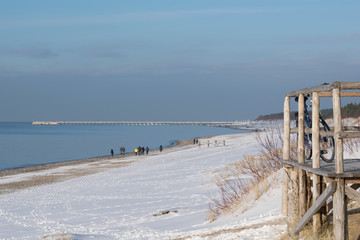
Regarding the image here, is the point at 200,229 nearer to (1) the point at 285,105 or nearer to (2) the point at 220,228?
(2) the point at 220,228

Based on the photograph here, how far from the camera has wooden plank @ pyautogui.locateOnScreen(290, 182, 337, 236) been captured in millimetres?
6967

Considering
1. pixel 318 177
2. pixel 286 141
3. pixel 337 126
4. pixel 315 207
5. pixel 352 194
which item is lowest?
pixel 315 207

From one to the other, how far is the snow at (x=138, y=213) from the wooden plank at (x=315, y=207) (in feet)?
2.87

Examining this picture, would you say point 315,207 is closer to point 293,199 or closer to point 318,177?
point 318,177

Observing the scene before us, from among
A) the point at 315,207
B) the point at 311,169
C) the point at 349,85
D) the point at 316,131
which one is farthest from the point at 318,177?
the point at 349,85

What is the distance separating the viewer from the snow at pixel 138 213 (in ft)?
35.8

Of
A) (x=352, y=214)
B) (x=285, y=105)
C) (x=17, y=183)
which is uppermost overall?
(x=285, y=105)

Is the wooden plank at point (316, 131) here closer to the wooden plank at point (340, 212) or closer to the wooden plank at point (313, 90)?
the wooden plank at point (313, 90)

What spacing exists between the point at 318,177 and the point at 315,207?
0.47 metres

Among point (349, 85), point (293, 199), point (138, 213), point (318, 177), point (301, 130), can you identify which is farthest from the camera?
point (138, 213)

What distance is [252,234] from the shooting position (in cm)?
938

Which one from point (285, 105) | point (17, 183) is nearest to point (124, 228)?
point (285, 105)

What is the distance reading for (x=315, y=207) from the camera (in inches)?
300

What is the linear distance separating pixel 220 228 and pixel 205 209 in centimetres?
394
